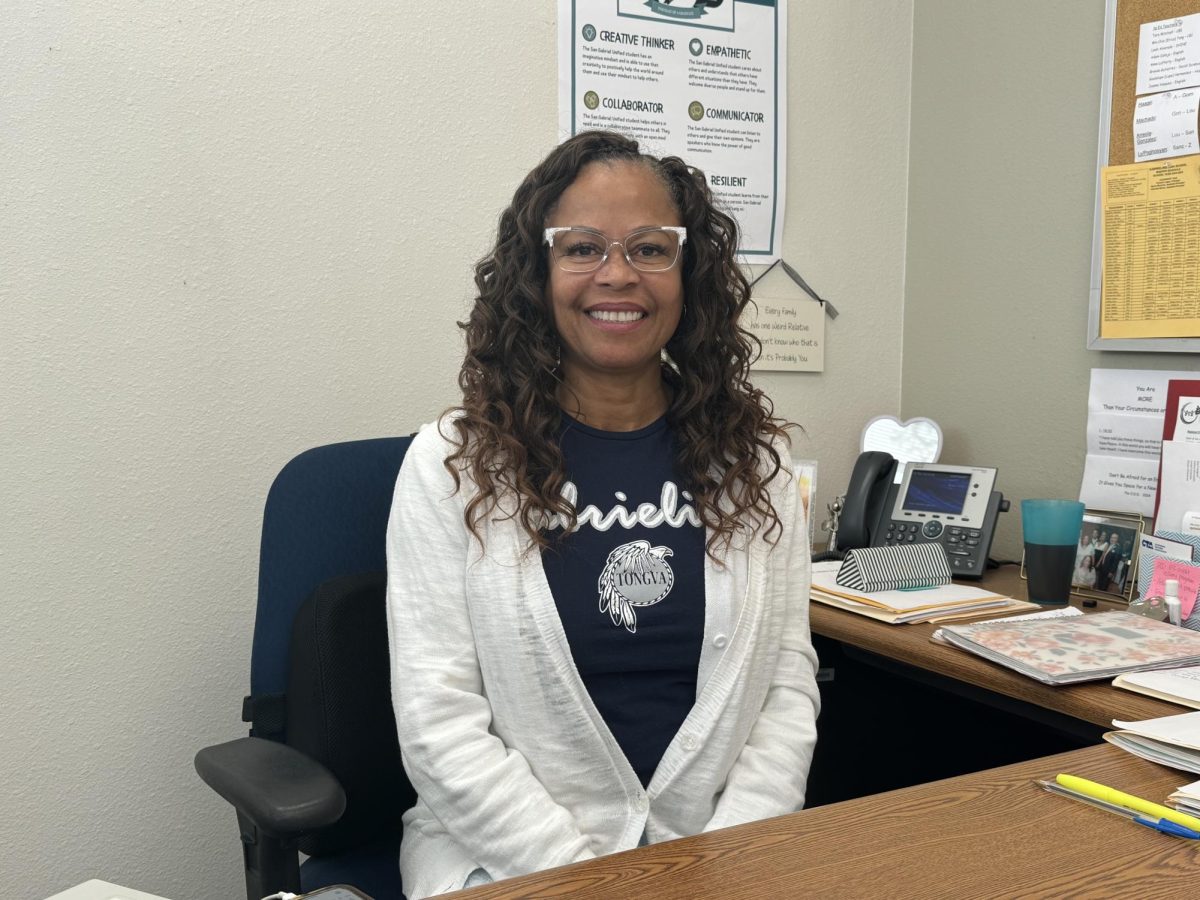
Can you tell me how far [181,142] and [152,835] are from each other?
1040mm

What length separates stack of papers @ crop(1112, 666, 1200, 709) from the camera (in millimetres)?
1136

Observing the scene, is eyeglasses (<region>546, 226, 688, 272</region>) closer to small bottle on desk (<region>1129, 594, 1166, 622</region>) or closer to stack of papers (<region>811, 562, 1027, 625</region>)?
stack of papers (<region>811, 562, 1027, 625</region>)

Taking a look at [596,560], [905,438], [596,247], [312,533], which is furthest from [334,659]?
[905,438]

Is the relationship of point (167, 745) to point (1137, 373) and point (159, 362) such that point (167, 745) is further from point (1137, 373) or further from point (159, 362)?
point (1137, 373)

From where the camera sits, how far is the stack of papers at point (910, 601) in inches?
60.4

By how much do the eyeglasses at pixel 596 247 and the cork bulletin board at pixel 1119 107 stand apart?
3.27 ft

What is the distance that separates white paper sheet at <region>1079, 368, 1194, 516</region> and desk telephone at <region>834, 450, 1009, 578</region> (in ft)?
0.55

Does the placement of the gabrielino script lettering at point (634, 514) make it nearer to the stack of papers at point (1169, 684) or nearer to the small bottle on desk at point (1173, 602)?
the stack of papers at point (1169, 684)

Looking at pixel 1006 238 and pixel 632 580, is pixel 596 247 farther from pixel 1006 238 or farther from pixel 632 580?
pixel 1006 238

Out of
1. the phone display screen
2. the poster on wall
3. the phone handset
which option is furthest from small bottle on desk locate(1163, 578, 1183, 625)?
the poster on wall

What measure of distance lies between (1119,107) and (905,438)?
732 millimetres

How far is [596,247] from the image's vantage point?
1257 mm

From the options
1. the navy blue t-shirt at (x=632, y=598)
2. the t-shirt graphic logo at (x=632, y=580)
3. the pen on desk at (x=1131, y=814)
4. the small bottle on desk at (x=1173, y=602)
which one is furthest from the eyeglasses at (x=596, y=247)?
the small bottle on desk at (x=1173, y=602)

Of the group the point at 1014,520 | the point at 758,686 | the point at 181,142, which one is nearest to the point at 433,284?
the point at 181,142
